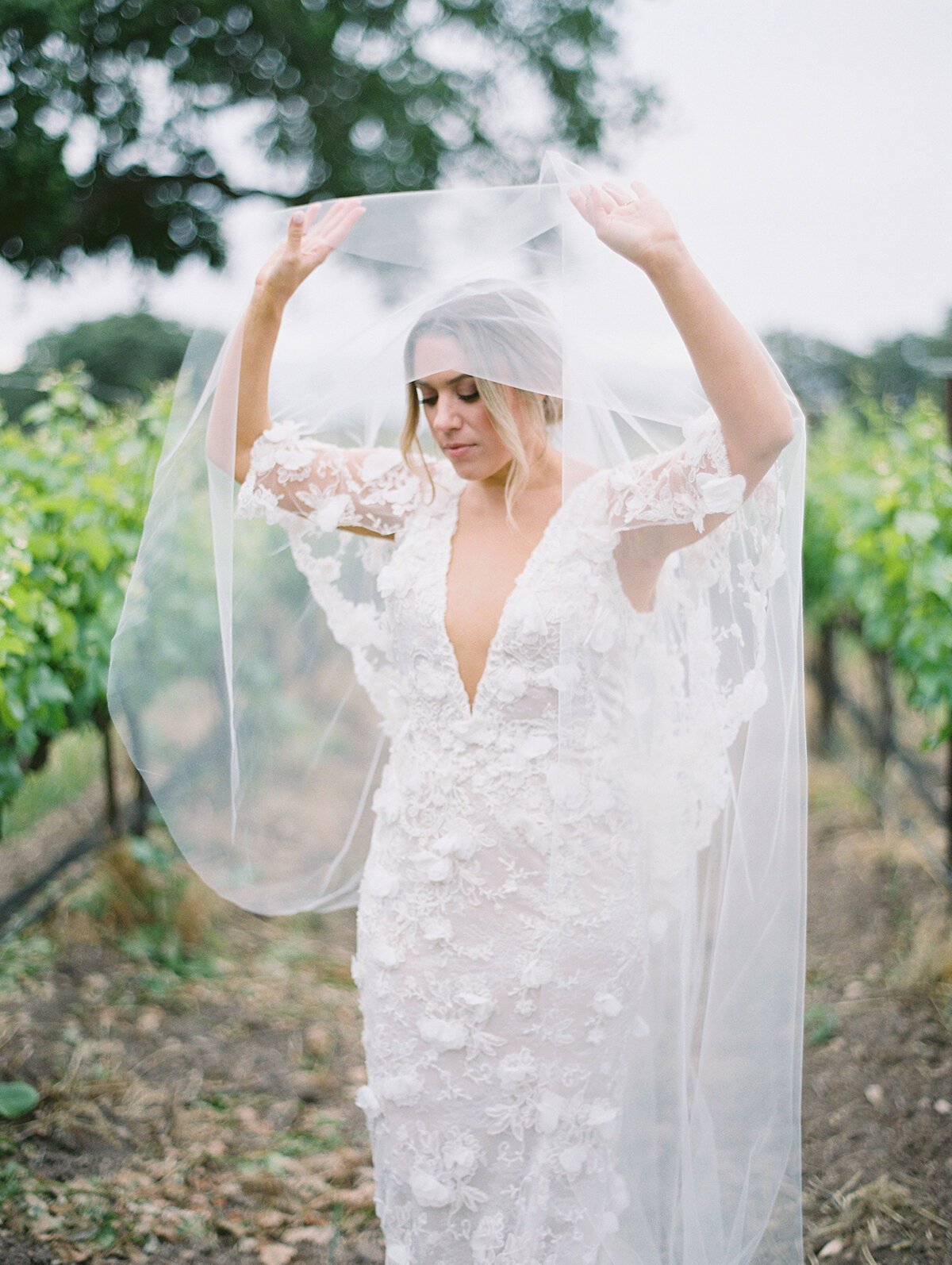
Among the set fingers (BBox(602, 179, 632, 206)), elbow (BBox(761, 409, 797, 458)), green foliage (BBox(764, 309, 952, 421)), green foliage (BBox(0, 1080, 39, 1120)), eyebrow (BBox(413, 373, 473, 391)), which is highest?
green foliage (BBox(764, 309, 952, 421))

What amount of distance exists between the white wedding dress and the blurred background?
2.50 feet

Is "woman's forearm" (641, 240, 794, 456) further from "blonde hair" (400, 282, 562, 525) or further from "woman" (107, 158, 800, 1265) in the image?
"blonde hair" (400, 282, 562, 525)

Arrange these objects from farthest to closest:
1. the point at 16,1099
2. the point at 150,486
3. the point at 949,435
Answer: the point at 949,435 < the point at 150,486 < the point at 16,1099

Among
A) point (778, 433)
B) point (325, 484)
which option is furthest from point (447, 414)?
point (778, 433)

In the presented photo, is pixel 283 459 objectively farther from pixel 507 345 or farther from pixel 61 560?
pixel 61 560

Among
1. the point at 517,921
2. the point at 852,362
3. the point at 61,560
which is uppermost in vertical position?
the point at 852,362

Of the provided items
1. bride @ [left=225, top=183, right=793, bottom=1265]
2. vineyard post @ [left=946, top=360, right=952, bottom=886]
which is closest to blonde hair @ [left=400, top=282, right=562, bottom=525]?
bride @ [left=225, top=183, right=793, bottom=1265]

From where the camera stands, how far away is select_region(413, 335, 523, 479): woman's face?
2.16 m

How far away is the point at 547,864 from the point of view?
7.02ft

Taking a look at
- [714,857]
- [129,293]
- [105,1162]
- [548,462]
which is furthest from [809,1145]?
[129,293]

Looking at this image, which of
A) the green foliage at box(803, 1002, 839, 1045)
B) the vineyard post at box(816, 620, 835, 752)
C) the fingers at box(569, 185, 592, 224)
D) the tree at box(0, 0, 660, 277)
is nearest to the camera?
the fingers at box(569, 185, 592, 224)

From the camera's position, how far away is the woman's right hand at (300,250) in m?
2.28

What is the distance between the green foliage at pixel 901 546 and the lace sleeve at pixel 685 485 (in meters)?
1.88

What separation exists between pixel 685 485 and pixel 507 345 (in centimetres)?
48
